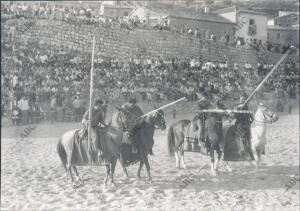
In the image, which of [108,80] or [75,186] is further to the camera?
[108,80]

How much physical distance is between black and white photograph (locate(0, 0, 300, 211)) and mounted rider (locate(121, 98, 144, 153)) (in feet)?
0.09

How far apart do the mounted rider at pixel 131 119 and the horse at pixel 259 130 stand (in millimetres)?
2243

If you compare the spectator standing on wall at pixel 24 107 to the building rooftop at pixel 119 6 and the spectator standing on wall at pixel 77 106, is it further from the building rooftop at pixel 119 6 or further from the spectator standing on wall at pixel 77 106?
the building rooftop at pixel 119 6

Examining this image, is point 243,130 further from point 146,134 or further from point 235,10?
point 235,10

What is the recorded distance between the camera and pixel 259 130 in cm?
1064

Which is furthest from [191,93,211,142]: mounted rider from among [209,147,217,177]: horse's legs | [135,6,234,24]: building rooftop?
[135,6,234,24]: building rooftop

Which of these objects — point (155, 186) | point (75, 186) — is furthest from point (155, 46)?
point (75, 186)

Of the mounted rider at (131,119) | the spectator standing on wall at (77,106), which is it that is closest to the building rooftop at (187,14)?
the mounted rider at (131,119)

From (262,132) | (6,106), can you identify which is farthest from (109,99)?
(6,106)

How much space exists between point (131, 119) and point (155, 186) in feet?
4.68

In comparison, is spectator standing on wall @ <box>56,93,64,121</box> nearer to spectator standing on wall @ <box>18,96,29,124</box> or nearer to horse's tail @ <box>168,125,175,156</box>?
spectator standing on wall @ <box>18,96,29,124</box>

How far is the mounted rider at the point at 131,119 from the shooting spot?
30.0 feet

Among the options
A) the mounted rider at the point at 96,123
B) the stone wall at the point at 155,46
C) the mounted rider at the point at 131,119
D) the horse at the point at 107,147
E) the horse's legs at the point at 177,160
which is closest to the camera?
the mounted rider at the point at 96,123

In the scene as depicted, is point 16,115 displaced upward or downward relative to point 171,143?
upward
